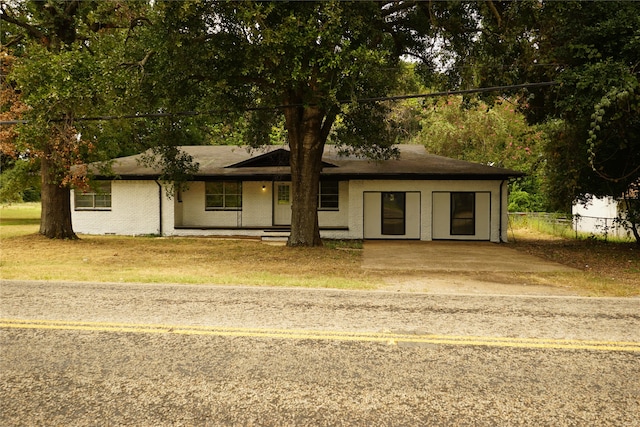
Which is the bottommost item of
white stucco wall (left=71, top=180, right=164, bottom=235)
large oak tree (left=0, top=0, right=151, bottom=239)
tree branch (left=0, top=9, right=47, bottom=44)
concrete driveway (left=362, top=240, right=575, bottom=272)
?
concrete driveway (left=362, top=240, right=575, bottom=272)

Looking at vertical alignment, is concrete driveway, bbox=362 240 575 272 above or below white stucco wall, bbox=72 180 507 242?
below

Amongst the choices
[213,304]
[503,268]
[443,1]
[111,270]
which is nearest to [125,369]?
[213,304]

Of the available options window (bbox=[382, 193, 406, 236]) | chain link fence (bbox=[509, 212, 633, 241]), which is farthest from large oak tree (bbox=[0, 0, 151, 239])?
chain link fence (bbox=[509, 212, 633, 241])

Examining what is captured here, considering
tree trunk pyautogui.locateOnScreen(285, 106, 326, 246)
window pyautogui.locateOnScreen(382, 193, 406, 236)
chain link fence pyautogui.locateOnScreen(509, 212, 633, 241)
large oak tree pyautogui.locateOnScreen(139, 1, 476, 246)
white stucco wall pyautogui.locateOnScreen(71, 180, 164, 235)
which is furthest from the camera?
chain link fence pyautogui.locateOnScreen(509, 212, 633, 241)

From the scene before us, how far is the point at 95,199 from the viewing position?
76.3ft

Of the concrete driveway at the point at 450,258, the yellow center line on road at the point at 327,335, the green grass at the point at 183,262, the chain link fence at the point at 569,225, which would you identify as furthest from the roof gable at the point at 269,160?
the yellow center line on road at the point at 327,335

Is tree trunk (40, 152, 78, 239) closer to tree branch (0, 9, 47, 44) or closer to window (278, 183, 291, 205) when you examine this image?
tree branch (0, 9, 47, 44)

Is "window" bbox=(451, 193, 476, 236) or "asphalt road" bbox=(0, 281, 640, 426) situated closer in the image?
"asphalt road" bbox=(0, 281, 640, 426)

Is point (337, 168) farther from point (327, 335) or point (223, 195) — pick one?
point (327, 335)

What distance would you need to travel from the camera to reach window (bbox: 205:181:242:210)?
23000mm

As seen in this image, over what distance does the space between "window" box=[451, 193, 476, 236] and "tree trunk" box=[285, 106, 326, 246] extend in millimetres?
7473

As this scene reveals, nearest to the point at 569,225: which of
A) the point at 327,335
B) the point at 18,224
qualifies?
the point at 327,335

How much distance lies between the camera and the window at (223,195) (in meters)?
23.0

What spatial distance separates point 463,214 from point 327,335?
16835mm
